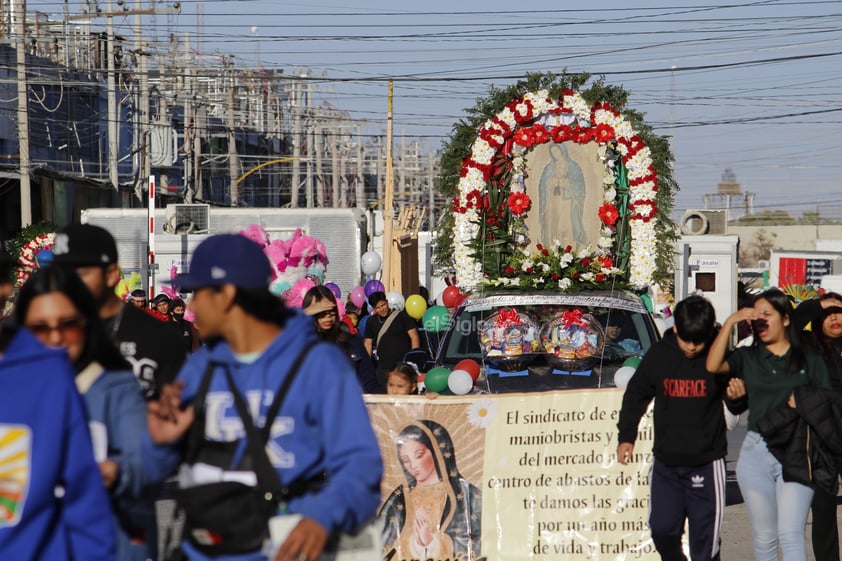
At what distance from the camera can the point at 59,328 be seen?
12.8 ft

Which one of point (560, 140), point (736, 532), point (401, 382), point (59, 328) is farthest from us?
point (560, 140)

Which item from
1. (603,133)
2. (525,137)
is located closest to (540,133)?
(525,137)

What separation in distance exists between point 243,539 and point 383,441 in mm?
4854

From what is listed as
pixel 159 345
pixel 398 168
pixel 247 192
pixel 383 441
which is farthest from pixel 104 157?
pixel 398 168

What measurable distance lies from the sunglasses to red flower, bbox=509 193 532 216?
986 centimetres

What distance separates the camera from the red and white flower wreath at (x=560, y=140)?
43.6 ft

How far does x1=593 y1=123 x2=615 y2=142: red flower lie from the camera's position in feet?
43.8

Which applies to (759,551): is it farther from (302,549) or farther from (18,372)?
(18,372)

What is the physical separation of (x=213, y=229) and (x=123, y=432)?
23.6 m

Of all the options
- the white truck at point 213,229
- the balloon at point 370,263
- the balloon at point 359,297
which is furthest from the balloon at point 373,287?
the balloon at point 370,263

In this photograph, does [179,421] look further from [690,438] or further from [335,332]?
[335,332]

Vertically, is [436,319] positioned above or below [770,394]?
below

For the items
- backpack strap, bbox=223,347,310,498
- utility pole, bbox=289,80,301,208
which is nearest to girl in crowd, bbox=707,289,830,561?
backpack strap, bbox=223,347,310,498

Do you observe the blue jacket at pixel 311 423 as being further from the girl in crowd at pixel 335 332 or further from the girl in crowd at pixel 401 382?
the girl in crowd at pixel 401 382
